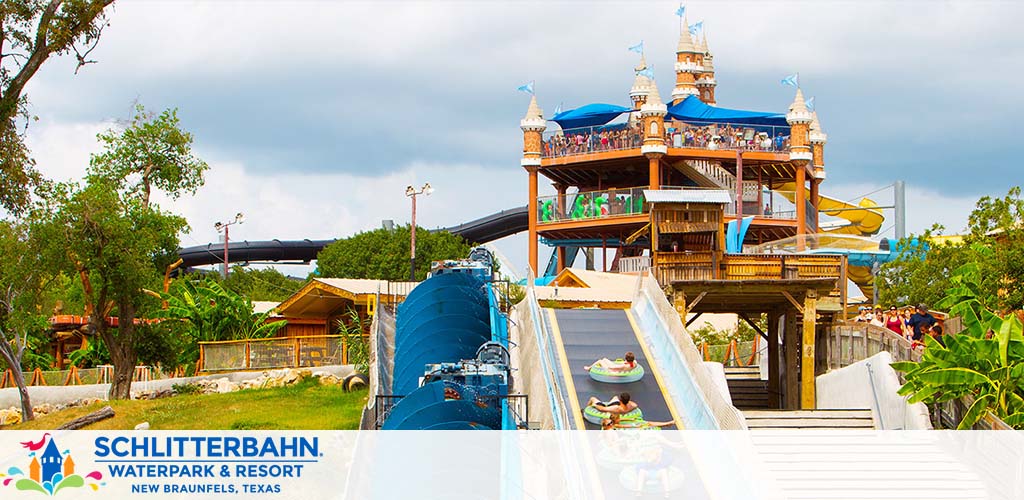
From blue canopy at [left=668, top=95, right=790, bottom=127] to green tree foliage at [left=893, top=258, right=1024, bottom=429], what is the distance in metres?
38.2

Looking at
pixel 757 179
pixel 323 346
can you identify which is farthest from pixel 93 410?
pixel 757 179

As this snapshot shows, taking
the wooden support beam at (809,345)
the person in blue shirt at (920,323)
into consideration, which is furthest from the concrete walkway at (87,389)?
the person in blue shirt at (920,323)

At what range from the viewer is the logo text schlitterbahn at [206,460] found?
21.7m

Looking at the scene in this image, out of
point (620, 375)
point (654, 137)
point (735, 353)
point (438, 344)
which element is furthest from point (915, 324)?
point (654, 137)

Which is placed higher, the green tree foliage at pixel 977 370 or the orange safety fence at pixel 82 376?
the green tree foliage at pixel 977 370

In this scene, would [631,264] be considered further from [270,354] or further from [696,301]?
[696,301]

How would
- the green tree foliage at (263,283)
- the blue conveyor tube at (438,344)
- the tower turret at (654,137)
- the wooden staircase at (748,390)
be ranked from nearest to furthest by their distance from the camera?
the blue conveyor tube at (438,344) < the wooden staircase at (748,390) < the tower turret at (654,137) < the green tree foliage at (263,283)

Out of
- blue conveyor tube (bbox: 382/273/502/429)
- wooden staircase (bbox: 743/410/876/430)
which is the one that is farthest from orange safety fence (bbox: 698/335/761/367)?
wooden staircase (bbox: 743/410/876/430)

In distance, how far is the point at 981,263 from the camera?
31016 mm

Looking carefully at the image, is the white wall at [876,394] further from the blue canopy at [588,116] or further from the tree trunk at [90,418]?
the blue canopy at [588,116]

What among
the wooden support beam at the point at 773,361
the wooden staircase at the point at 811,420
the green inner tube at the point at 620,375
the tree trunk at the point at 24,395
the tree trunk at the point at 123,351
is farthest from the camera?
the tree trunk at the point at 123,351

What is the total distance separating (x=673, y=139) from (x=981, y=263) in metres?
29.6

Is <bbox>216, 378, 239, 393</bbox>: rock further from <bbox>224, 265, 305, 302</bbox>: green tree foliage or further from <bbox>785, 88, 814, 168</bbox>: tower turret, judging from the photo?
<bbox>224, 265, 305, 302</bbox>: green tree foliage

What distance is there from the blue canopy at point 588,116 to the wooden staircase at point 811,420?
3606 cm
